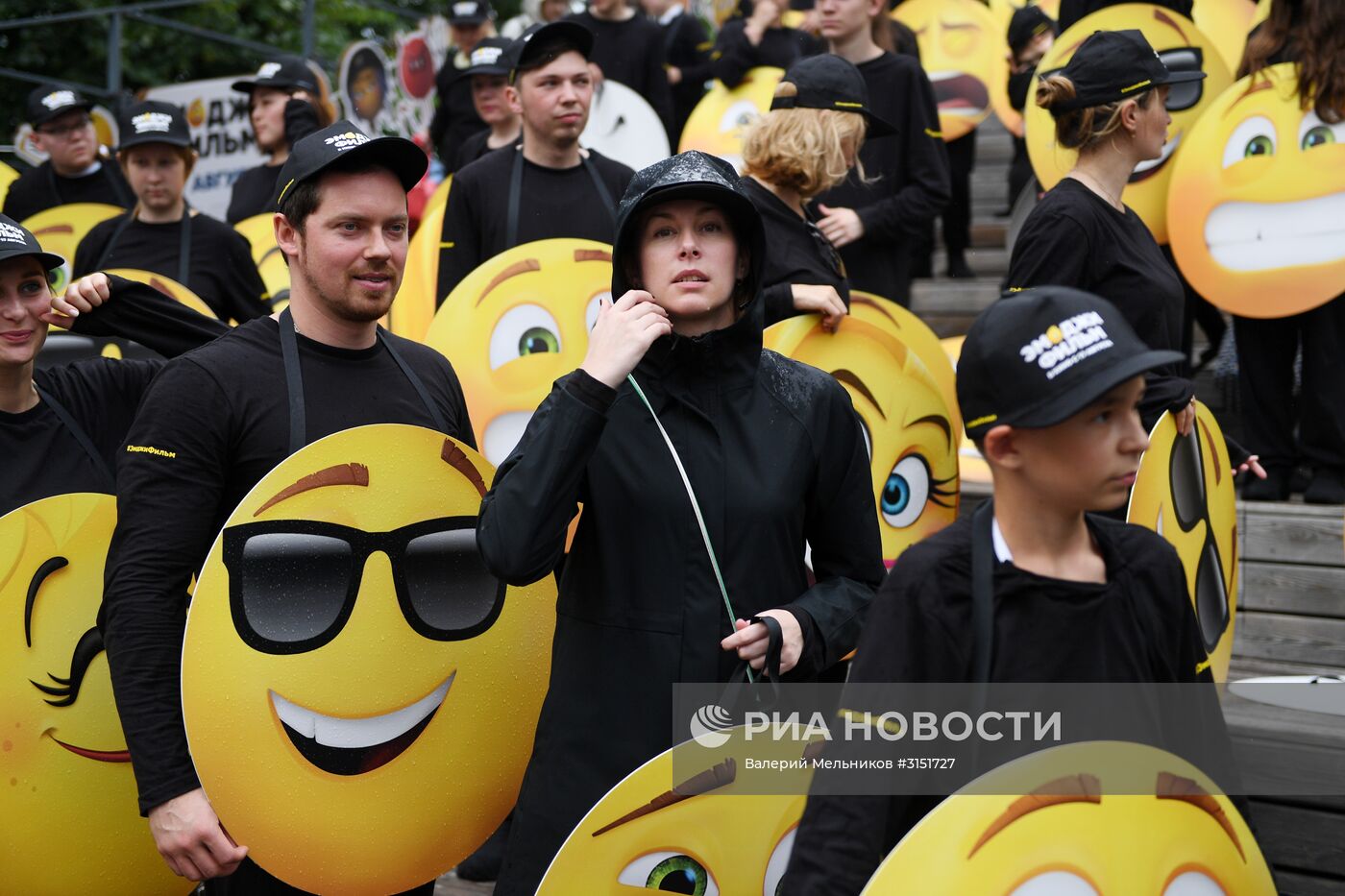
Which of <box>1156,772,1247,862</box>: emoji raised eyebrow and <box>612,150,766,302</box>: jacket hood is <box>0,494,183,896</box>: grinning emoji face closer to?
<box>612,150,766,302</box>: jacket hood

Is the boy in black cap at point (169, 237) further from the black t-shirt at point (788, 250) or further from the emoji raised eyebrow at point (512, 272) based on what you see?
the black t-shirt at point (788, 250)

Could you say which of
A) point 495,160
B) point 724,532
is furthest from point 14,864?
point 495,160

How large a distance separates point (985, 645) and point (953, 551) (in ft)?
0.48

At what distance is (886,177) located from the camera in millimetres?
5867

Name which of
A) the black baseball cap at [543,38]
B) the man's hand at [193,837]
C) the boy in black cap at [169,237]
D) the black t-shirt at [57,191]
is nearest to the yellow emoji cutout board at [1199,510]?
the man's hand at [193,837]

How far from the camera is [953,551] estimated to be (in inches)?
90.2

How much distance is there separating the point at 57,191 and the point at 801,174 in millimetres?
5487

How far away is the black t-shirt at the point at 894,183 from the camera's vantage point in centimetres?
560

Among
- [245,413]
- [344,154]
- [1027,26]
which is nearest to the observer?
[245,413]

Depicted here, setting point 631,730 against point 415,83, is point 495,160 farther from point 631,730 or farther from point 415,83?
point 415,83

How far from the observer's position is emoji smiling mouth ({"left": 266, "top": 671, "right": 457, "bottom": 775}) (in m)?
3.01

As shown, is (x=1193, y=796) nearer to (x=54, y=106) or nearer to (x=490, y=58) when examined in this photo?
(x=490, y=58)

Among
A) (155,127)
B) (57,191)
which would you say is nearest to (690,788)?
(155,127)

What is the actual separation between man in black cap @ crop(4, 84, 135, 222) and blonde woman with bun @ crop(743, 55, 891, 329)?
4976 mm
